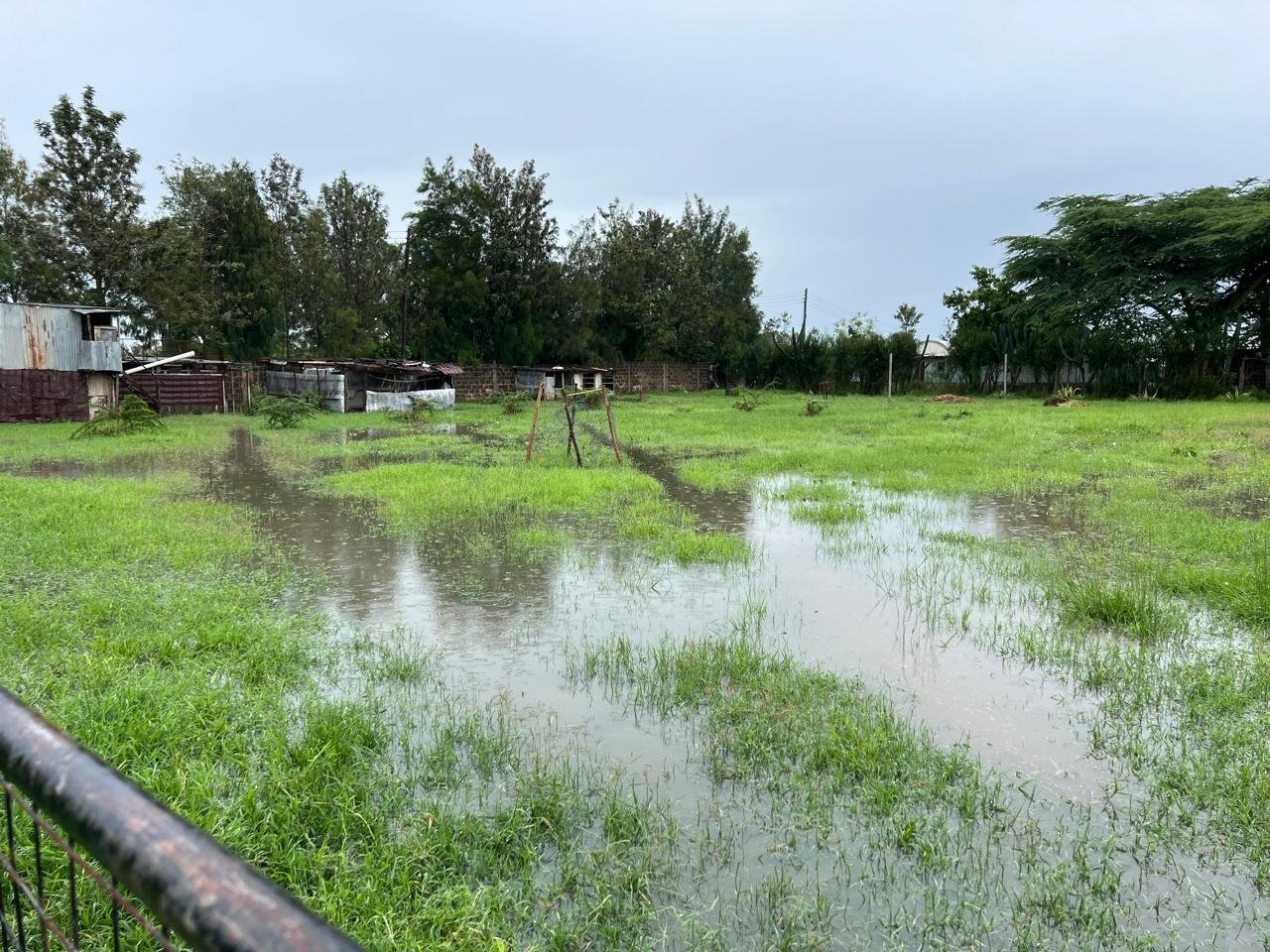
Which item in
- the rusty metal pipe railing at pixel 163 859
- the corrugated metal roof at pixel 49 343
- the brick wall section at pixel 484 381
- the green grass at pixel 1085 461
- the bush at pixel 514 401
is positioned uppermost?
the corrugated metal roof at pixel 49 343

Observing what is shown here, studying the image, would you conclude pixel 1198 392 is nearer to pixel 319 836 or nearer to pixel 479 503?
pixel 479 503

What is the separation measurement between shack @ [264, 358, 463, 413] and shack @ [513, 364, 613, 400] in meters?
5.84

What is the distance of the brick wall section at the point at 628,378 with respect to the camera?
1497 inches

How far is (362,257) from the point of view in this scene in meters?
42.4

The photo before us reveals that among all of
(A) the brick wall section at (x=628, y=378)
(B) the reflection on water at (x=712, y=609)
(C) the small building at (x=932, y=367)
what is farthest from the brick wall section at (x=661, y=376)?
(B) the reflection on water at (x=712, y=609)

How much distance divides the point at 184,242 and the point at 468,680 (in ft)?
103

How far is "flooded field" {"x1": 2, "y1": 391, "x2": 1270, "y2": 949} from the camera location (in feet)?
9.87

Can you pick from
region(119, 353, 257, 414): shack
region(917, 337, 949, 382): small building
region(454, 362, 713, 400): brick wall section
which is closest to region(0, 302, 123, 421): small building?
region(119, 353, 257, 414): shack

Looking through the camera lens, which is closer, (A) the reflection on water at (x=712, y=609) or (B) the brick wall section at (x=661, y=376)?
(A) the reflection on water at (x=712, y=609)

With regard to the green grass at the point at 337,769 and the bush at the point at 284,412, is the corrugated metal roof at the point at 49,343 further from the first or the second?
the green grass at the point at 337,769

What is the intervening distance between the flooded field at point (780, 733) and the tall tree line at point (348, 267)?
2703 cm

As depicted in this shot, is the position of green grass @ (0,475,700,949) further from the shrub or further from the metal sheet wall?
the metal sheet wall

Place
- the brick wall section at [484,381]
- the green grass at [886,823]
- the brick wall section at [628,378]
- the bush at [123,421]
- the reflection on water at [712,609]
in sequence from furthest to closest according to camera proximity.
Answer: the brick wall section at [628,378] < the brick wall section at [484,381] < the bush at [123,421] < the reflection on water at [712,609] < the green grass at [886,823]

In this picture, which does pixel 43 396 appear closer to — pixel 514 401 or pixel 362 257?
pixel 514 401
